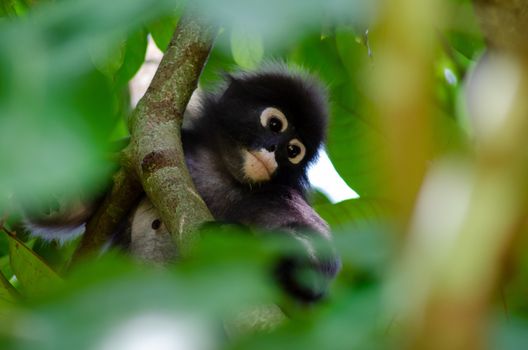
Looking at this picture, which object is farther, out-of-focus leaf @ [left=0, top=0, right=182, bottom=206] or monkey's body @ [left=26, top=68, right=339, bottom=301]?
monkey's body @ [left=26, top=68, right=339, bottom=301]

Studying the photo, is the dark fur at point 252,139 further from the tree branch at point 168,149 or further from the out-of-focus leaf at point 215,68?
the tree branch at point 168,149

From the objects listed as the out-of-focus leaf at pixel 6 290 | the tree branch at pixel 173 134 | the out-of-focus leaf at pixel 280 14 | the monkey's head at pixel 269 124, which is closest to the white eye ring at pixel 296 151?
the monkey's head at pixel 269 124

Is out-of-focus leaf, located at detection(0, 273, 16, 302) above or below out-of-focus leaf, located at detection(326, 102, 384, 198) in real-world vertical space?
below

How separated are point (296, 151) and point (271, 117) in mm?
213

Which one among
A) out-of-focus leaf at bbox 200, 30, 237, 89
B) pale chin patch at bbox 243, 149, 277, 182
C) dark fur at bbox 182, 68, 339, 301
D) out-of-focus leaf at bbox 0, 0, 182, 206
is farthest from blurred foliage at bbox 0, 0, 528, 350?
out-of-focus leaf at bbox 200, 30, 237, 89

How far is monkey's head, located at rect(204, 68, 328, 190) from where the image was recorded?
13.6 ft

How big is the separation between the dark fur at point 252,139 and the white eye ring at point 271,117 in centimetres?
2

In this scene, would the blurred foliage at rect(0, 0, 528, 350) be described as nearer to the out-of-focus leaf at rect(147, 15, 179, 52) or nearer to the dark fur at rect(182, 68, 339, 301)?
the dark fur at rect(182, 68, 339, 301)

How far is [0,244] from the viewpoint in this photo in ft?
13.0

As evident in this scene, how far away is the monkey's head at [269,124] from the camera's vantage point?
13.6ft

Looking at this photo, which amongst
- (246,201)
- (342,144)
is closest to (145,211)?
(246,201)

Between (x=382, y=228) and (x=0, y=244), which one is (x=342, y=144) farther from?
(x=382, y=228)

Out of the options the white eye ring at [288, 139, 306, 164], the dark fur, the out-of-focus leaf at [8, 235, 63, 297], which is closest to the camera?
the out-of-focus leaf at [8, 235, 63, 297]

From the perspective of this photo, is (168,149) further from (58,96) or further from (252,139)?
(58,96)
